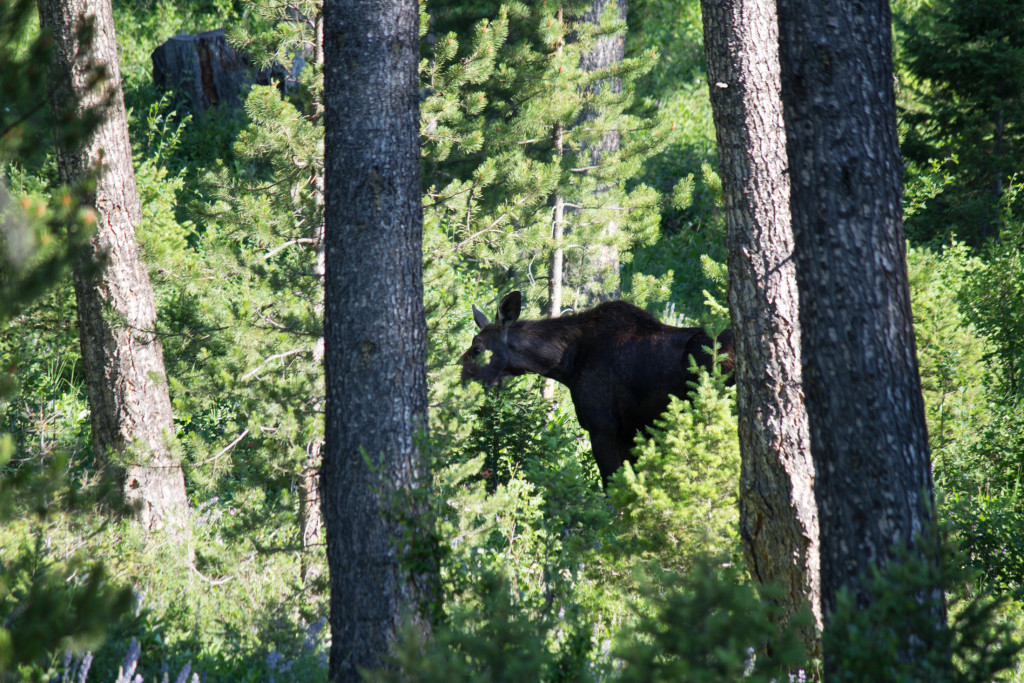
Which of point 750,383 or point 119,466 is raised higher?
point 750,383

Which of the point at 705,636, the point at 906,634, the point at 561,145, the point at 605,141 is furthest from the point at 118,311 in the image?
the point at 605,141

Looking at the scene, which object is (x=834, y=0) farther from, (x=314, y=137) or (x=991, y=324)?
(x=991, y=324)

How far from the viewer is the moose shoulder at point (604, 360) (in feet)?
25.3

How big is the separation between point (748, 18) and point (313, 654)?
500cm

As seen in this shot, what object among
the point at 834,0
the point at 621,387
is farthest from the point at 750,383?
the point at 621,387

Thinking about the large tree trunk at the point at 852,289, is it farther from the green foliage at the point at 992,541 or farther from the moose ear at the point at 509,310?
the moose ear at the point at 509,310

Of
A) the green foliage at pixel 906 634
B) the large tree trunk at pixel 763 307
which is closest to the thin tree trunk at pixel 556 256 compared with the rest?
the large tree trunk at pixel 763 307

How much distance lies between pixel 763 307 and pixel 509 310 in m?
3.54

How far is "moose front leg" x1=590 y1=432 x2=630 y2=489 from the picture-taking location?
7.68 m

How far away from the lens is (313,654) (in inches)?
196

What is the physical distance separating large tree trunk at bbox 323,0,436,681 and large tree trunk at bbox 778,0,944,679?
2243mm

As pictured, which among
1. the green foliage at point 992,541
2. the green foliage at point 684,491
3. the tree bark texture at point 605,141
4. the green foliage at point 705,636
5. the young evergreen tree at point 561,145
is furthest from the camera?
the tree bark texture at point 605,141

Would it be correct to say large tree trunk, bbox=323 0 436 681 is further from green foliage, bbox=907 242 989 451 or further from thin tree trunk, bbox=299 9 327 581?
green foliage, bbox=907 242 989 451

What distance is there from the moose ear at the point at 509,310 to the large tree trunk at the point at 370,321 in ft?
10.1
